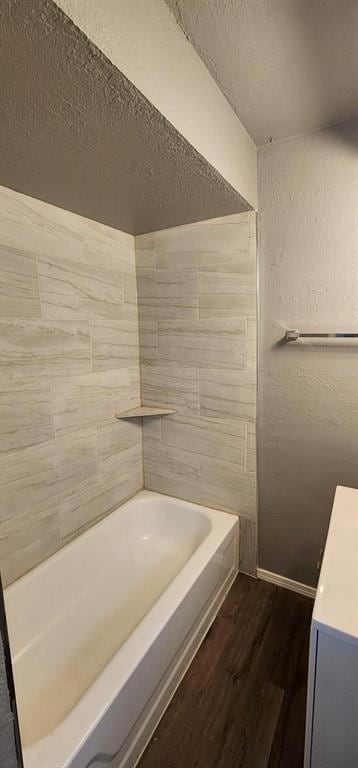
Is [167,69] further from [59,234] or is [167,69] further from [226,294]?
[226,294]

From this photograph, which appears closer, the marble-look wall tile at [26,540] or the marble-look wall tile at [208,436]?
the marble-look wall tile at [26,540]

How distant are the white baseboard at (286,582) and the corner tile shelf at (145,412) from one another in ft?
3.44

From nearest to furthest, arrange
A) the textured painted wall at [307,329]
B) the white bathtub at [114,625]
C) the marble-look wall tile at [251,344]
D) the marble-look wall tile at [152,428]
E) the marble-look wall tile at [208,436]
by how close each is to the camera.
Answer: the white bathtub at [114,625]
the textured painted wall at [307,329]
the marble-look wall tile at [251,344]
the marble-look wall tile at [208,436]
the marble-look wall tile at [152,428]

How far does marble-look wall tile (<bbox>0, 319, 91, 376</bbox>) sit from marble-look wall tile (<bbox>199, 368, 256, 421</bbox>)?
65 cm

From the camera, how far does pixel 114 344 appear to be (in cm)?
183

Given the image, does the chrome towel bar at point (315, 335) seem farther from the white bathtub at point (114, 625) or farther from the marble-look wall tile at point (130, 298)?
the white bathtub at point (114, 625)

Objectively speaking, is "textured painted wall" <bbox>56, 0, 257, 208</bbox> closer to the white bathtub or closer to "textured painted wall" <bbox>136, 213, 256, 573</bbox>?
"textured painted wall" <bbox>136, 213, 256, 573</bbox>

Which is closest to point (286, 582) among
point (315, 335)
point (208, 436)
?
point (208, 436)

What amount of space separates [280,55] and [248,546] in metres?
2.13

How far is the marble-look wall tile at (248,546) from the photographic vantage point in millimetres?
1800

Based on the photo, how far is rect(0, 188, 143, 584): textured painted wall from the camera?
131 cm

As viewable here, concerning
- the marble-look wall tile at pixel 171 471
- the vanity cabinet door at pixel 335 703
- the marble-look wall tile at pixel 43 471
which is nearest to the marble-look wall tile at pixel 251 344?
the marble-look wall tile at pixel 171 471

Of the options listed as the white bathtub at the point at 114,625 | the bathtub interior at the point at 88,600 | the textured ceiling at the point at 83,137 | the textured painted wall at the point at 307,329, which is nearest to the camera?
the textured ceiling at the point at 83,137

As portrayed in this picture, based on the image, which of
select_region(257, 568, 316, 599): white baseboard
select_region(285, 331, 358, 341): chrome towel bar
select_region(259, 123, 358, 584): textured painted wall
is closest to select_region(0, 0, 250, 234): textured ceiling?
select_region(259, 123, 358, 584): textured painted wall
